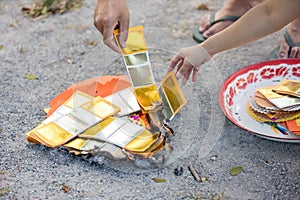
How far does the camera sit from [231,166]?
133 centimetres

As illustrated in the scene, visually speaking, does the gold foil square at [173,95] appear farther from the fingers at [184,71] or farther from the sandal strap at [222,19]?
the sandal strap at [222,19]

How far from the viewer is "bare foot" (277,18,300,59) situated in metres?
1.67

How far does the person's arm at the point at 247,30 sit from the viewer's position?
1189mm

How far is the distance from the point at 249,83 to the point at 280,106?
0.20 meters

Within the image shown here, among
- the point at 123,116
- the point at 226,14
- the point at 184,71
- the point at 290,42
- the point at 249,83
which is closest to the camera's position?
the point at 184,71

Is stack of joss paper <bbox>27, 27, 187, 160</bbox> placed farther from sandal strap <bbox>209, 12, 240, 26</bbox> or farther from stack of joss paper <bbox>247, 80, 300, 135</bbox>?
sandal strap <bbox>209, 12, 240, 26</bbox>

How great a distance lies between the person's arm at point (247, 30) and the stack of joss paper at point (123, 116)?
0.10 metres

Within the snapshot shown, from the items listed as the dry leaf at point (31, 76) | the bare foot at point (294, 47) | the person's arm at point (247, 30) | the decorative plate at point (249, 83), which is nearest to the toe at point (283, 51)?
the bare foot at point (294, 47)

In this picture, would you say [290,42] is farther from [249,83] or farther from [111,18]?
[111,18]

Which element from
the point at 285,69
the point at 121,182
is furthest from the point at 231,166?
the point at 285,69

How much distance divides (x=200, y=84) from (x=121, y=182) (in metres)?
0.46

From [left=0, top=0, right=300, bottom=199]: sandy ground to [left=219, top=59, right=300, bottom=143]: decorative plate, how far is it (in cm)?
4

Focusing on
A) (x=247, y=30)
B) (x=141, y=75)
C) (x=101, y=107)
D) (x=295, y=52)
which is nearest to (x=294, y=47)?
(x=295, y=52)

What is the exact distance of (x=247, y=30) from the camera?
1.25 metres
